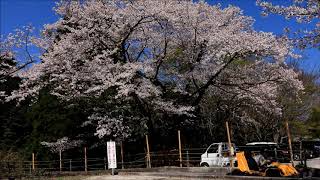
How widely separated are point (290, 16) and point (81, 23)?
13952 millimetres

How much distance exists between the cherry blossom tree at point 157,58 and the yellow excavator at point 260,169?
30.9 ft

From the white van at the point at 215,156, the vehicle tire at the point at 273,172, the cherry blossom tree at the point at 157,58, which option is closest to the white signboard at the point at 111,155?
the cherry blossom tree at the point at 157,58

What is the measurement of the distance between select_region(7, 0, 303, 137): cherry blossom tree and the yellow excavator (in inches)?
371

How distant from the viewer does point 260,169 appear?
46.4 feet

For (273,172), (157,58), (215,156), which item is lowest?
(273,172)

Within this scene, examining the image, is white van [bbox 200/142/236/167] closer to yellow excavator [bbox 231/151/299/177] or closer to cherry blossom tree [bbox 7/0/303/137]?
cherry blossom tree [bbox 7/0/303/137]

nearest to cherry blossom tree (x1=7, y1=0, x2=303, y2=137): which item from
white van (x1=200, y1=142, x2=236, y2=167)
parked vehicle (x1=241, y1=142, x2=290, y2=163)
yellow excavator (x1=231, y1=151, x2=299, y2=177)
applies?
white van (x1=200, y1=142, x2=236, y2=167)

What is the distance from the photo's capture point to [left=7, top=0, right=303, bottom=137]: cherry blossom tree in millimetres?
23891

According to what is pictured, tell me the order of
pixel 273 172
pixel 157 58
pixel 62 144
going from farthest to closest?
pixel 62 144 < pixel 157 58 < pixel 273 172

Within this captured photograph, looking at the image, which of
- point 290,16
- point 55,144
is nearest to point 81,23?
point 55,144

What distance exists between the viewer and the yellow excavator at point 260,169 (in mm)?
13180

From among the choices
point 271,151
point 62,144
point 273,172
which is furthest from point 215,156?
point 273,172

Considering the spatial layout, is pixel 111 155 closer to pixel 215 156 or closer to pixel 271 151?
pixel 215 156

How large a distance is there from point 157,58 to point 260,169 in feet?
41.1
